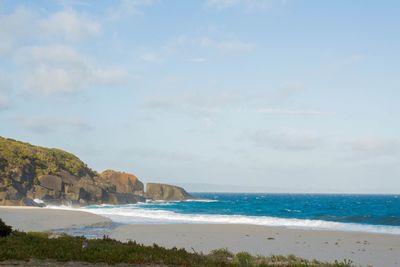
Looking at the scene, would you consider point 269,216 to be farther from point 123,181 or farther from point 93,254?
point 123,181

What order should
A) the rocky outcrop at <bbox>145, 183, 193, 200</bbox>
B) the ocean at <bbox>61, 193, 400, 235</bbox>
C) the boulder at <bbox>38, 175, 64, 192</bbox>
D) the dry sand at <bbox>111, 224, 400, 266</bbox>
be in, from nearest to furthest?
the dry sand at <bbox>111, 224, 400, 266</bbox>
the ocean at <bbox>61, 193, 400, 235</bbox>
the boulder at <bbox>38, 175, 64, 192</bbox>
the rocky outcrop at <bbox>145, 183, 193, 200</bbox>

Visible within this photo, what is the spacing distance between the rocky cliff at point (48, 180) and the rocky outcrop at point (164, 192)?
17.1 meters

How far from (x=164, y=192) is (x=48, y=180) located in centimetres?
5313

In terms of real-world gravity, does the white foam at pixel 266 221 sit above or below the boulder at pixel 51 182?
below

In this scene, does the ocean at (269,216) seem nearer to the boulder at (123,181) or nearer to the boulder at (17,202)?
the boulder at (17,202)

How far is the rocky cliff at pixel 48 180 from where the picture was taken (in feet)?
311

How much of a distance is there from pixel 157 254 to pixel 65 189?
303 ft

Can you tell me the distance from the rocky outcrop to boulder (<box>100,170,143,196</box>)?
4.97m

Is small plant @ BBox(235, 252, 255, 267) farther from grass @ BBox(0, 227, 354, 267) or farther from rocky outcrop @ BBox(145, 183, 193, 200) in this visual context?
rocky outcrop @ BBox(145, 183, 193, 200)

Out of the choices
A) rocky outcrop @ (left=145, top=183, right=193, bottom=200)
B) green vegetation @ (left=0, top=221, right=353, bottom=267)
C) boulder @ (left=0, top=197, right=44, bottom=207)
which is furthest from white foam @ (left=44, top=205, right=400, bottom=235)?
A: rocky outcrop @ (left=145, top=183, right=193, bottom=200)

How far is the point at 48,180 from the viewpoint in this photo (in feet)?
336

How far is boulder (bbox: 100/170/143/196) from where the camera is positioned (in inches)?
5271

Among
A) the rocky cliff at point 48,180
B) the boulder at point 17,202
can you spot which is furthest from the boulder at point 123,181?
the boulder at point 17,202

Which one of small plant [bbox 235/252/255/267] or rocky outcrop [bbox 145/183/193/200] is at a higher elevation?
rocky outcrop [bbox 145/183/193/200]
